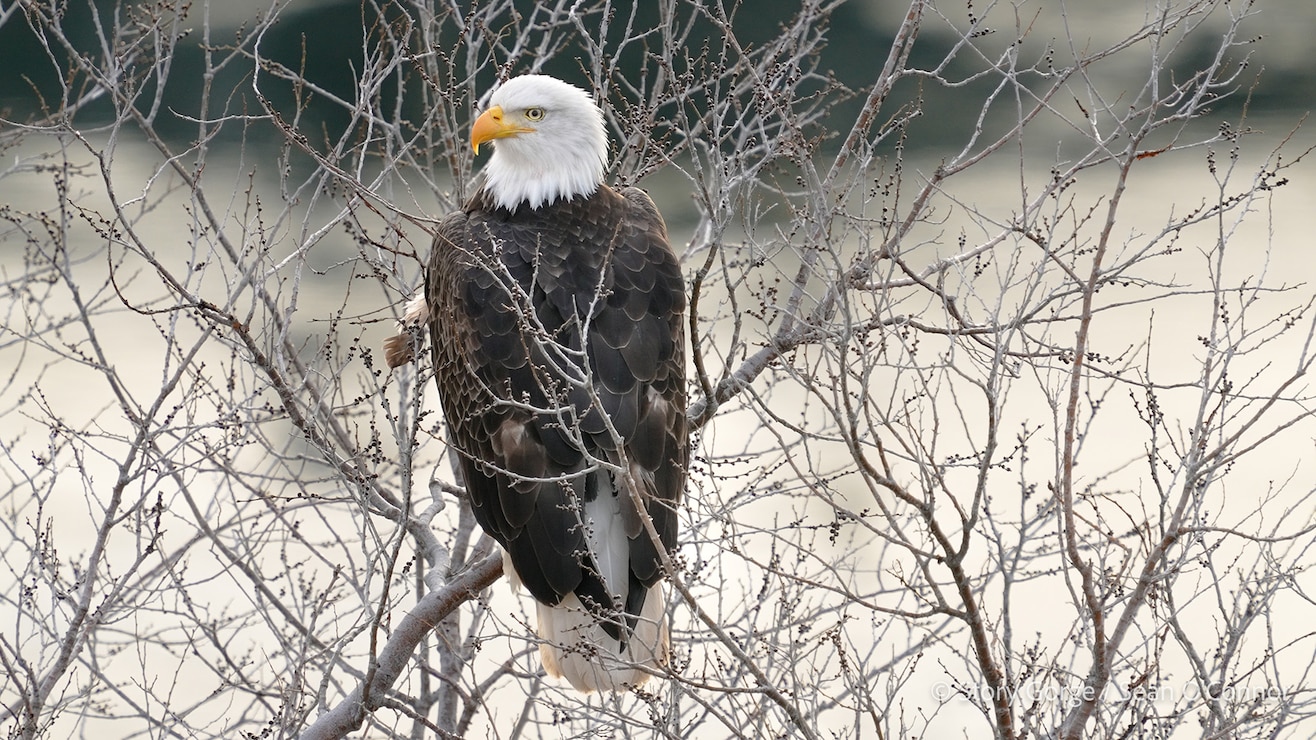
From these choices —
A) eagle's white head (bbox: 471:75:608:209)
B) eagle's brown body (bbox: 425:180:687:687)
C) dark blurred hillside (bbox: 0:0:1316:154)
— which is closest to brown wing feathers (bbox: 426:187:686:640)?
eagle's brown body (bbox: 425:180:687:687)

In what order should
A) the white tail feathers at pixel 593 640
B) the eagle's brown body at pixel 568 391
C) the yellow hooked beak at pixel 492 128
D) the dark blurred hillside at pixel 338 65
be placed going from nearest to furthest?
the eagle's brown body at pixel 568 391, the white tail feathers at pixel 593 640, the yellow hooked beak at pixel 492 128, the dark blurred hillside at pixel 338 65

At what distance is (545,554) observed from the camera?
3.70 m

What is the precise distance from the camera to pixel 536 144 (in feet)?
14.3

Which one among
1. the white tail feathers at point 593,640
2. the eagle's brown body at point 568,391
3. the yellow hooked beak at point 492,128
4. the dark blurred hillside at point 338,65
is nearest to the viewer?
the eagle's brown body at point 568,391

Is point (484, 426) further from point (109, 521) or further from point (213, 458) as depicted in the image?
point (109, 521)

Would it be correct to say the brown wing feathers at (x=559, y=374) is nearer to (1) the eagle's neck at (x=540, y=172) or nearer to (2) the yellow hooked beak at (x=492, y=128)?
(1) the eagle's neck at (x=540, y=172)

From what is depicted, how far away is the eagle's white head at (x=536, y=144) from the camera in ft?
14.3

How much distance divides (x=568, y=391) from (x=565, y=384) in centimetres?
13

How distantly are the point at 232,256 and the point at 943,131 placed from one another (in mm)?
8853

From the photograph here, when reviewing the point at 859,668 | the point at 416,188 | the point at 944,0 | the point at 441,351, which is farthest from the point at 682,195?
the point at 859,668

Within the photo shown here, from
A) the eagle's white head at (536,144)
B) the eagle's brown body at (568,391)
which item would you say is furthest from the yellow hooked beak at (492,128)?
the eagle's brown body at (568,391)

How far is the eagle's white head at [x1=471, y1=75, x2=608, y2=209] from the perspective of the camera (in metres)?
4.35

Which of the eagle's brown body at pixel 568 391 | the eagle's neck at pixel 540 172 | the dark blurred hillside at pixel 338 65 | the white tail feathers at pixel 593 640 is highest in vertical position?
the dark blurred hillside at pixel 338 65

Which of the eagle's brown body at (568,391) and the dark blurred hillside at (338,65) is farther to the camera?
the dark blurred hillside at (338,65)
